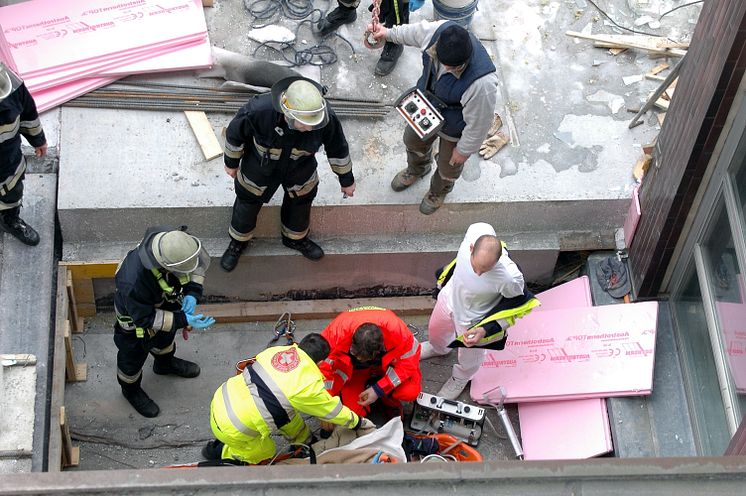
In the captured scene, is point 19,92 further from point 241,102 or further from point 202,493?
point 202,493

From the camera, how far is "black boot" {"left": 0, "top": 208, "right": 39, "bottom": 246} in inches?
261

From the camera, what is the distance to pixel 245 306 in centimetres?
765

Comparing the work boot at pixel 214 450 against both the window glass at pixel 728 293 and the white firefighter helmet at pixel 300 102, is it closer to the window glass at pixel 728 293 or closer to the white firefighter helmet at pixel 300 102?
the white firefighter helmet at pixel 300 102

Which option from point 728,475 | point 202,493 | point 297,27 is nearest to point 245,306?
point 297,27

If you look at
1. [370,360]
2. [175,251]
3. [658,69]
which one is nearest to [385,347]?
[370,360]

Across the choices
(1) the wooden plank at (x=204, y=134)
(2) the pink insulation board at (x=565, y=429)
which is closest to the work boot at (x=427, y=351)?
(2) the pink insulation board at (x=565, y=429)

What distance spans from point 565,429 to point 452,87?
271 cm

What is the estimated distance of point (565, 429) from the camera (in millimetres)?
6793

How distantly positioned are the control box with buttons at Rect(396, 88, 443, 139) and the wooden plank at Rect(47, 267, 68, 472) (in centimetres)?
293

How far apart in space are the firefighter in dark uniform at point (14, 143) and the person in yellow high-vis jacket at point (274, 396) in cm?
219

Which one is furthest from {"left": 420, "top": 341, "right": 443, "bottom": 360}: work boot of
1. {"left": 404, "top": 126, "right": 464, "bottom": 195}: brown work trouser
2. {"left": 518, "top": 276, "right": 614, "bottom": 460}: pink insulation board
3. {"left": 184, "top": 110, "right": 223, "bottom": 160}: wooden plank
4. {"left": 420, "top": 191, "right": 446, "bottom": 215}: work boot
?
{"left": 184, "top": 110, "right": 223, "bottom": 160}: wooden plank

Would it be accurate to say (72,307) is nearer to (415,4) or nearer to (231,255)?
(231,255)

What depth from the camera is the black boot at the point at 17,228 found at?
6630 mm

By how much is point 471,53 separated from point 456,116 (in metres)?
0.61
